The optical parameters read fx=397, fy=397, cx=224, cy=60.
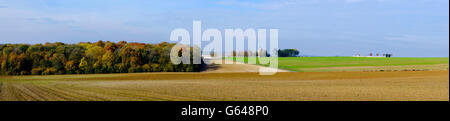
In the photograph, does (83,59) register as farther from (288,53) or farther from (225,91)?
(288,53)

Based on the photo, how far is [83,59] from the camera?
33.8m

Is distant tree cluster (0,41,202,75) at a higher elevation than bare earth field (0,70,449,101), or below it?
higher

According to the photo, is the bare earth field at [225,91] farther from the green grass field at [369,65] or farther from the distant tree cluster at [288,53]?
the distant tree cluster at [288,53]

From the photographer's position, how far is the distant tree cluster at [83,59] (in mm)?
32688

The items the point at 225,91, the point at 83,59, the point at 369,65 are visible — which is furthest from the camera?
the point at 369,65

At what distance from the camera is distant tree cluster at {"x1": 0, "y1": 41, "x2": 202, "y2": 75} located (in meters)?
32.7

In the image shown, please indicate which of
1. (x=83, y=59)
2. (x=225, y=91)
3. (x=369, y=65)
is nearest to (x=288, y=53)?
(x=369, y=65)

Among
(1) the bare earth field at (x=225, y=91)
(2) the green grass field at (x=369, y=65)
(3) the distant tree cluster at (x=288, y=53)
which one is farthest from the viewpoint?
(3) the distant tree cluster at (x=288, y=53)

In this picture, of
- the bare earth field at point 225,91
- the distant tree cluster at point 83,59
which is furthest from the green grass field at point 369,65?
the bare earth field at point 225,91

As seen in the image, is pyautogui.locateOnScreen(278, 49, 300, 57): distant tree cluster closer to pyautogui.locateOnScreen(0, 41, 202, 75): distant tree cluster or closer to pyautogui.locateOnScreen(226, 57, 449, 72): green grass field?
pyautogui.locateOnScreen(226, 57, 449, 72): green grass field

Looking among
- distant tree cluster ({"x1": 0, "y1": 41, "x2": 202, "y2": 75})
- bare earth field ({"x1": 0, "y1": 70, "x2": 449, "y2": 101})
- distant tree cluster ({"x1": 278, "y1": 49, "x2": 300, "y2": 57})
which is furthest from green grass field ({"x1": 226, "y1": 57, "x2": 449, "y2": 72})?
distant tree cluster ({"x1": 278, "y1": 49, "x2": 300, "y2": 57})
